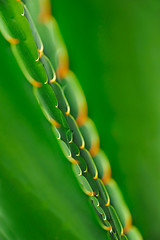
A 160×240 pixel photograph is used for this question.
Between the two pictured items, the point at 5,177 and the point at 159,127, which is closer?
the point at 159,127

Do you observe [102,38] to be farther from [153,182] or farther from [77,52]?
[153,182]

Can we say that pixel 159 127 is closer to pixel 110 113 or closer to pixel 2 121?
pixel 110 113

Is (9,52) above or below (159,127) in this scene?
above

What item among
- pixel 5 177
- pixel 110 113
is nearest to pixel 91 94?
pixel 110 113
